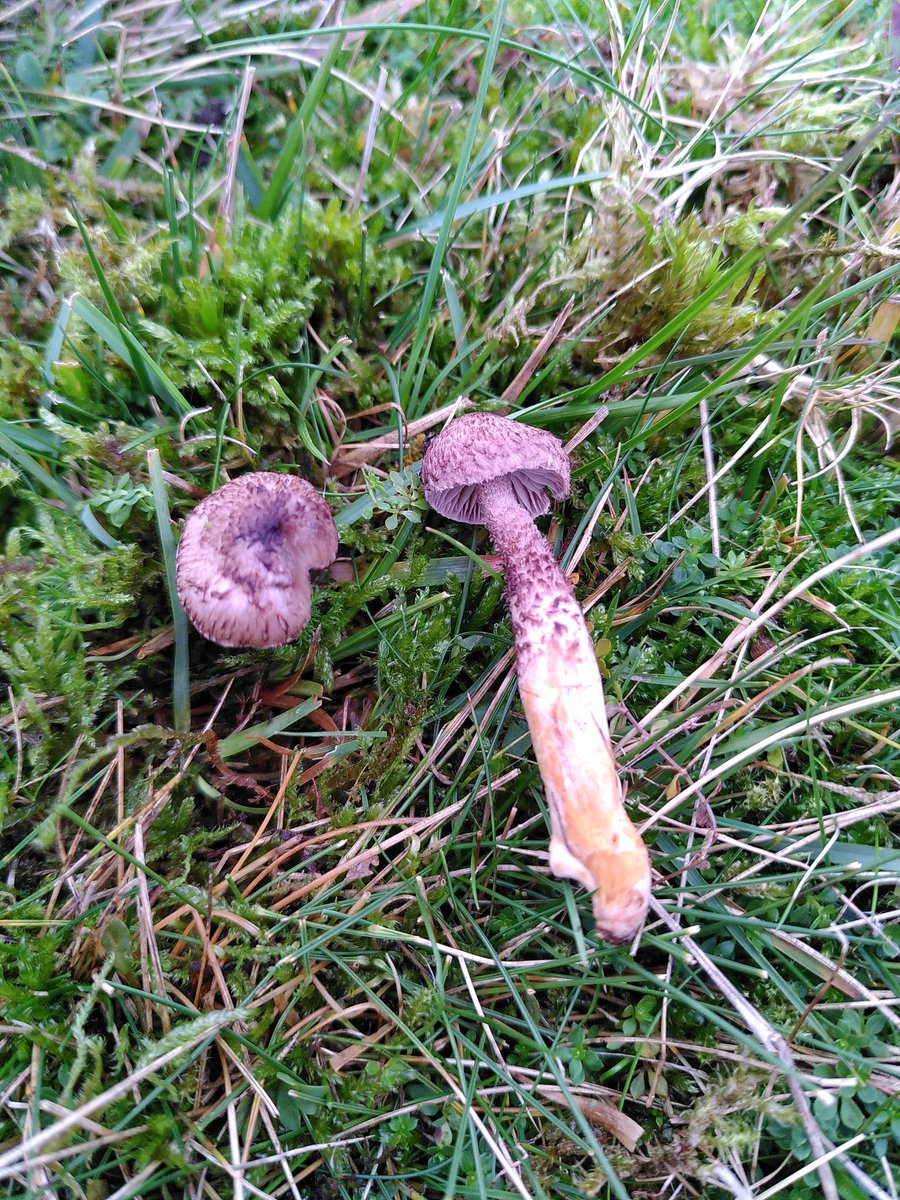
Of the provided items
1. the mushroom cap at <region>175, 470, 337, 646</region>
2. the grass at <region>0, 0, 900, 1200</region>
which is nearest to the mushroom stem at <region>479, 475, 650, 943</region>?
the grass at <region>0, 0, 900, 1200</region>

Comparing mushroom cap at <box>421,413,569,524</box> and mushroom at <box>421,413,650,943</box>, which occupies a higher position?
mushroom cap at <box>421,413,569,524</box>

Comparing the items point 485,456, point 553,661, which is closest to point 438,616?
point 553,661

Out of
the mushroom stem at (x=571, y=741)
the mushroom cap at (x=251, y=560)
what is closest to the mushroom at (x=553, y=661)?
the mushroom stem at (x=571, y=741)

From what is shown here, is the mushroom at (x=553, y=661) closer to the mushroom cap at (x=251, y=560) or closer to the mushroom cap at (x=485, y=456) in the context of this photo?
the mushroom cap at (x=485, y=456)

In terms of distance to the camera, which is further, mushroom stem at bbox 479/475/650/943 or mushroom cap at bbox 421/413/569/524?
mushroom cap at bbox 421/413/569/524

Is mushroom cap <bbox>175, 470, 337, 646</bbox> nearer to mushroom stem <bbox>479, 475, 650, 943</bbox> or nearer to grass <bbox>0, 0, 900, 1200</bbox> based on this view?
grass <bbox>0, 0, 900, 1200</bbox>

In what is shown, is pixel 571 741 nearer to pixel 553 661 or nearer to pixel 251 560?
pixel 553 661

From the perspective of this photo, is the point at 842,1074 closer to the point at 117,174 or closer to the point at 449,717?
the point at 449,717
